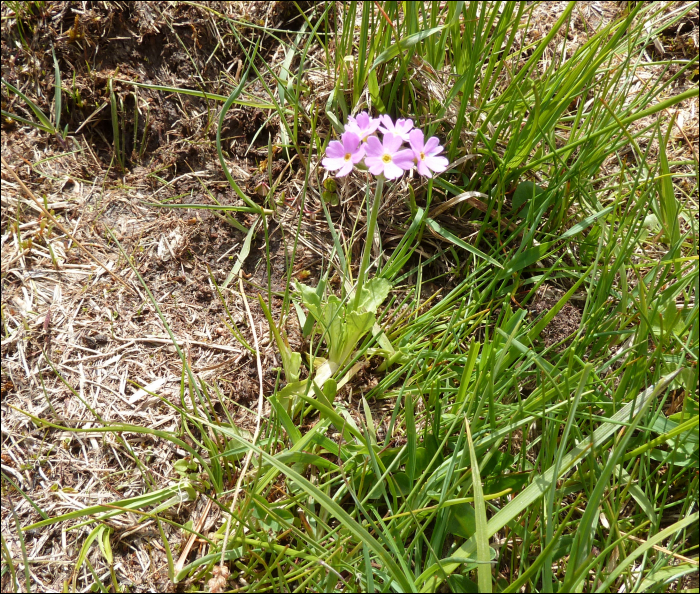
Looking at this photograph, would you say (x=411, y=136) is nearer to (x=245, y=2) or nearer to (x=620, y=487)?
(x=620, y=487)

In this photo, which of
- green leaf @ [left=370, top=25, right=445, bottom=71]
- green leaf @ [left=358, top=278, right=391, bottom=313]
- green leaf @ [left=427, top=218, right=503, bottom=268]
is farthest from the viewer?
green leaf @ [left=427, top=218, right=503, bottom=268]

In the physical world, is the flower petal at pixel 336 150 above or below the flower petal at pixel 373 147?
below

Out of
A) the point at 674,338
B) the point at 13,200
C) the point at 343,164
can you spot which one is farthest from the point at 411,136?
the point at 13,200

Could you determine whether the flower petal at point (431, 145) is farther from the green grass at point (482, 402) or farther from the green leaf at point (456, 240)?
the green leaf at point (456, 240)

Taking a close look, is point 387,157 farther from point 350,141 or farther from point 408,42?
point 408,42

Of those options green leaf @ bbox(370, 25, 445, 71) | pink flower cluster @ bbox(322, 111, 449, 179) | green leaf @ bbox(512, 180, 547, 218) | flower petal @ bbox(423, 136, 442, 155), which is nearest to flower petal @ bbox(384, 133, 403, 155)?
pink flower cluster @ bbox(322, 111, 449, 179)

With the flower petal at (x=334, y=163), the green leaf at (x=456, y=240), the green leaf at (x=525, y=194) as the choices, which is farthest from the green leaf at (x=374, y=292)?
the green leaf at (x=525, y=194)

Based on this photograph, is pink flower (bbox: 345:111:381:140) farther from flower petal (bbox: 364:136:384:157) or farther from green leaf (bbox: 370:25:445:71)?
green leaf (bbox: 370:25:445:71)

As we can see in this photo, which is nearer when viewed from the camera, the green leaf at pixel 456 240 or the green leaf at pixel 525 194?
the green leaf at pixel 456 240
